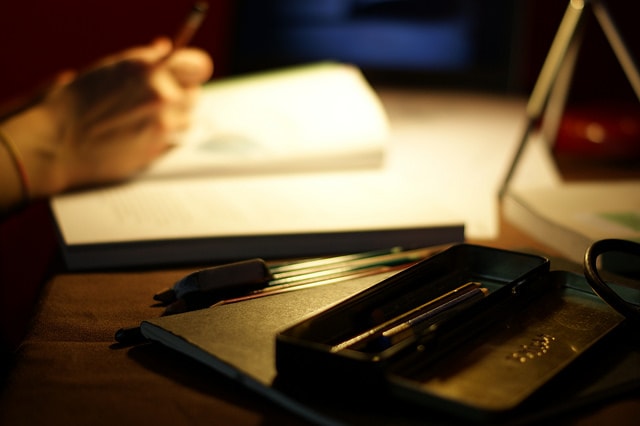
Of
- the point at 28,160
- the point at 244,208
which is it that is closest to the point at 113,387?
the point at 244,208

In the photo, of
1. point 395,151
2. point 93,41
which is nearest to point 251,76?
point 395,151

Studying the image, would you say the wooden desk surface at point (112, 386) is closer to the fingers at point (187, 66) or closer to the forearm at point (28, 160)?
the forearm at point (28, 160)

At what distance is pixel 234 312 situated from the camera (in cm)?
49

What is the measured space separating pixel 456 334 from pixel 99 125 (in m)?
0.60

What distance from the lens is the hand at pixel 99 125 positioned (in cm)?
85

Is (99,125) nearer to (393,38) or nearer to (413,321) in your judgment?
(393,38)

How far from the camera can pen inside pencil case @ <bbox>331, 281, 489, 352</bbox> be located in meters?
0.44

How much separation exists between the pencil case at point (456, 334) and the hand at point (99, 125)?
0.49m

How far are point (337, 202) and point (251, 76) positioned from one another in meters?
0.49

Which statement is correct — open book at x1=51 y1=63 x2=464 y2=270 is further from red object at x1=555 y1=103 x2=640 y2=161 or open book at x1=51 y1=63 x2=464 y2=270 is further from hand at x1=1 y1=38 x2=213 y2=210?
red object at x1=555 y1=103 x2=640 y2=161

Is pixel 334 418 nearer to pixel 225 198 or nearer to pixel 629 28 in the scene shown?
pixel 225 198

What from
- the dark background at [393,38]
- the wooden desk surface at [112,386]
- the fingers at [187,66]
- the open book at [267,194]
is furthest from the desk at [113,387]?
the dark background at [393,38]

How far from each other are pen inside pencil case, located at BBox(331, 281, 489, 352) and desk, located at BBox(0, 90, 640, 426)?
68 millimetres

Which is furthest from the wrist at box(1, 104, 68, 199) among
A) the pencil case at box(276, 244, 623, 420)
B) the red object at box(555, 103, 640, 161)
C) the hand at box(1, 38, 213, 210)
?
the red object at box(555, 103, 640, 161)
